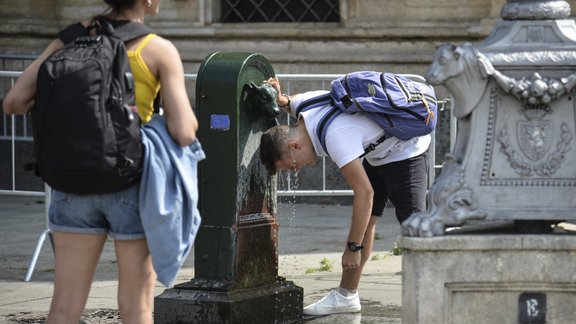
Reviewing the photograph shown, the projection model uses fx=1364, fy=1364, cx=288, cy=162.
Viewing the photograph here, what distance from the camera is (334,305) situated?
683 centimetres

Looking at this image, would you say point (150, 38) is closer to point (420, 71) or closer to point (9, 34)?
point (420, 71)

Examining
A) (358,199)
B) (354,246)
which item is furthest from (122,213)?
(354,246)

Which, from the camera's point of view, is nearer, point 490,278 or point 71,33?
point 71,33

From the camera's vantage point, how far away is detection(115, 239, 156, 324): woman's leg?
4559mm

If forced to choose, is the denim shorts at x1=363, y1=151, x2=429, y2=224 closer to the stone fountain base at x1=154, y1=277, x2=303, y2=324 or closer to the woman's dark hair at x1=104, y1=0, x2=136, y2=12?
the stone fountain base at x1=154, y1=277, x2=303, y2=324

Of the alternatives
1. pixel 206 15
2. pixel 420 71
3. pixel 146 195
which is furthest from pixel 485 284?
pixel 206 15

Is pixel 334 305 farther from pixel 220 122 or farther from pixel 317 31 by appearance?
pixel 317 31

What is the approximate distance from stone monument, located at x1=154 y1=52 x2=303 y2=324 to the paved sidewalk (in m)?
0.46

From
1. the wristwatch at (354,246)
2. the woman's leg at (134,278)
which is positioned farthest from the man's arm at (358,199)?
the woman's leg at (134,278)

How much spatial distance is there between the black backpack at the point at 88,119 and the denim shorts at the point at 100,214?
0.05 metres

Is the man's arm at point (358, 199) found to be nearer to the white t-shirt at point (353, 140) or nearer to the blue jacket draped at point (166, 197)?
the white t-shirt at point (353, 140)

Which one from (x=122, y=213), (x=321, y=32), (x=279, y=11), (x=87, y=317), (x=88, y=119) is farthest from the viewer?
(x=279, y=11)

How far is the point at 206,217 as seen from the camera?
6.44 metres

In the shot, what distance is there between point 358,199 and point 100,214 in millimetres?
1816
